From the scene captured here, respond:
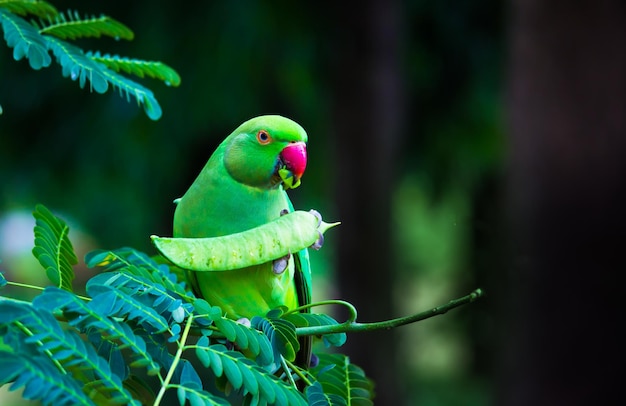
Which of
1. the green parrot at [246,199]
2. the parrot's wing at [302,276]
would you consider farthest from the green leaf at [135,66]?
the parrot's wing at [302,276]

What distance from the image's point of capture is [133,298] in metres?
0.93

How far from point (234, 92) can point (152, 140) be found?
0.69 metres

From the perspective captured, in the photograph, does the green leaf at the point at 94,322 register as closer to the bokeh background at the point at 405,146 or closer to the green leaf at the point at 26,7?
the green leaf at the point at 26,7

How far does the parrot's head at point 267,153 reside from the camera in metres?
1.21

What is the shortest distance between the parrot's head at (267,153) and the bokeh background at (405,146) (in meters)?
0.57

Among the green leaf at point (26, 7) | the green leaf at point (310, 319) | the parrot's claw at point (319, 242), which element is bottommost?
the green leaf at point (310, 319)

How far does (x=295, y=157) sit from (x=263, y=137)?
7cm

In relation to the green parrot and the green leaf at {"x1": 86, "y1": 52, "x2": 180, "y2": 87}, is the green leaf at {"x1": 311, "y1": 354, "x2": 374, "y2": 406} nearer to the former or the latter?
the green parrot

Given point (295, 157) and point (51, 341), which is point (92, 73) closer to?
point (295, 157)

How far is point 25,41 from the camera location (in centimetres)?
123

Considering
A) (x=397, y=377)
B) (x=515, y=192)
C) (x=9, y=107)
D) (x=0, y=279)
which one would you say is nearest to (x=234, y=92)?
(x=9, y=107)

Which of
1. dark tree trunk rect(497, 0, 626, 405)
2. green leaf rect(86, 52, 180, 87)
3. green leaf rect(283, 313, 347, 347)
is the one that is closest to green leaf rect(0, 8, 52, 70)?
green leaf rect(86, 52, 180, 87)

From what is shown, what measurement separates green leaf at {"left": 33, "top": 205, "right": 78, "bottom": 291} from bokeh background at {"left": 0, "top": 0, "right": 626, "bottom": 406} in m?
0.88

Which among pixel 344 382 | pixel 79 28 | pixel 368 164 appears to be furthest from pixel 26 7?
pixel 368 164
